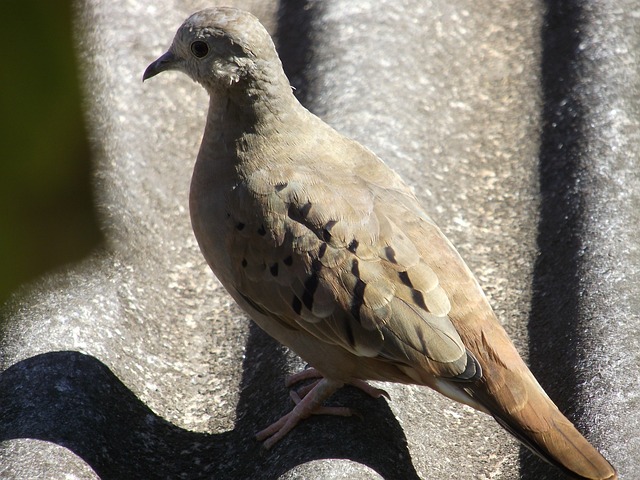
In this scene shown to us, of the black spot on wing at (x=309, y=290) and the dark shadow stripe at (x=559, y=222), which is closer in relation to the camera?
the black spot on wing at (x=309, y=290)

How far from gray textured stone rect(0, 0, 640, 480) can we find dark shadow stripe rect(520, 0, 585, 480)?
0.5 inches

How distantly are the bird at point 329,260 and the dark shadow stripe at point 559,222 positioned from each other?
0.45 m

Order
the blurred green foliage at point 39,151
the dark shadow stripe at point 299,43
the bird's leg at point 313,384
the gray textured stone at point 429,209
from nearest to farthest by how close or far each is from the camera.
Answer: the gray textured stone at point 429,209 < the bird's leg at point 313,384 < the blurred green foliage at point 39,151 < the dark shadow stripe at point 299,43

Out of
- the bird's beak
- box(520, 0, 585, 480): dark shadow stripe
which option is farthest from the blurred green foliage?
box(520, 0, 585, 480): dark shadow stripe

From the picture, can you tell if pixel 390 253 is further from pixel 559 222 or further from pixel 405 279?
pixel 559 222

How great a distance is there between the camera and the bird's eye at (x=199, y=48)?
11.5 ft

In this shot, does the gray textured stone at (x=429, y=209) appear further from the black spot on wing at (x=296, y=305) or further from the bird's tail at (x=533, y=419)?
the black spot on wing at (x=296, y=305)

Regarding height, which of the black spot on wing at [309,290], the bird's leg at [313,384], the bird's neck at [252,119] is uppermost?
the bird's neck at [252,119]

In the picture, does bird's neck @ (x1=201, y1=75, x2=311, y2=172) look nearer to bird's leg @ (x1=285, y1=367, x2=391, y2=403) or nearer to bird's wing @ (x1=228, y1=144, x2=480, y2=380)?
bird's wing @ (x1=228, y1=144, x2=480, y2=380)

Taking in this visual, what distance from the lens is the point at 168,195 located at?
4.79m

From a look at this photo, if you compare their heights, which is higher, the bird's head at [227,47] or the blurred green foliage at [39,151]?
the bird's head at [227,47]

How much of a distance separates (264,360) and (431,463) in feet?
3.10

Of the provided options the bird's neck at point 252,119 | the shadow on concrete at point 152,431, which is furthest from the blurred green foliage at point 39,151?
the bird's neck at point 252,119

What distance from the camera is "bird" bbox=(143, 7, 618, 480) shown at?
120 inches
